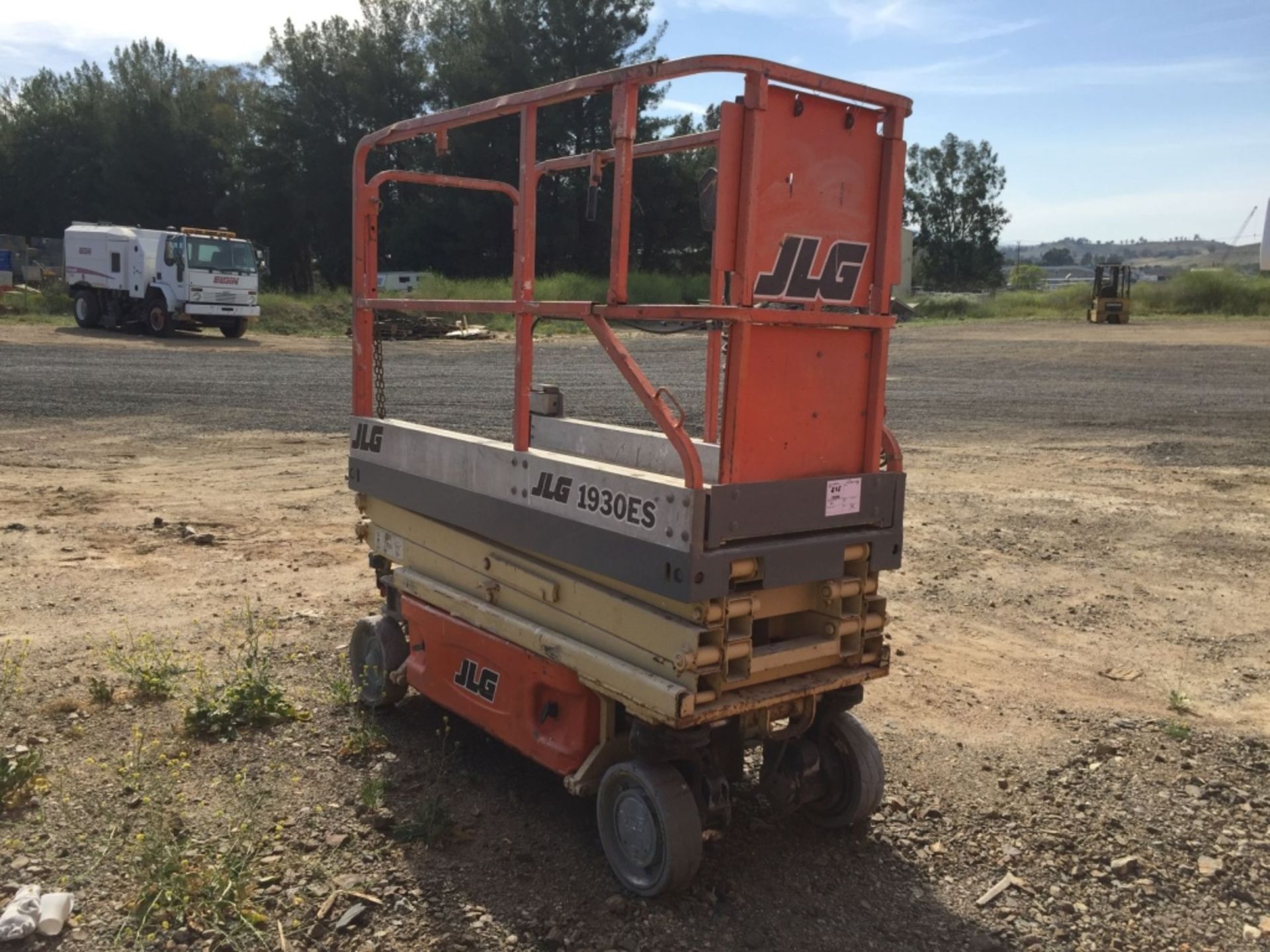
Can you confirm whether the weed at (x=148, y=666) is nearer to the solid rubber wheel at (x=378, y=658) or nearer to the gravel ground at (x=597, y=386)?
the solid rubber wheel at (x=378, y=658)

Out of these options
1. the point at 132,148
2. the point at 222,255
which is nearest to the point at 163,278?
the point at 222,255

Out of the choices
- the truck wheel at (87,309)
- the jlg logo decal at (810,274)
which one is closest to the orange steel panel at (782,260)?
the jlg logo decal at (810,274)

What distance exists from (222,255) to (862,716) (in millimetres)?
24004

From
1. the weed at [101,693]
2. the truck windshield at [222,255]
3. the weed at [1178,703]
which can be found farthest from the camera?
the truck windshield at [222,255]

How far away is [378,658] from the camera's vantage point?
5094mm

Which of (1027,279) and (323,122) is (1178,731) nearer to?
(323,122)

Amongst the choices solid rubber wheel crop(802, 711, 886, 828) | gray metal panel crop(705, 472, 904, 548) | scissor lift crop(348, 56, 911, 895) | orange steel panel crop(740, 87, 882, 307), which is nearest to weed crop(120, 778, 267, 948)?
scissor lift crop(348, 56, 911, 895)

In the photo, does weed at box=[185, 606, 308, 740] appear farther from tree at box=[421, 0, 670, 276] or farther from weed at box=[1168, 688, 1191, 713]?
tree at box=[421, 0, 670, 276]

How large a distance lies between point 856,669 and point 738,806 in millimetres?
854

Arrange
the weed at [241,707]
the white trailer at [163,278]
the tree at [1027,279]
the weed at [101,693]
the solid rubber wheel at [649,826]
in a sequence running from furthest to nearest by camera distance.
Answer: the tree at [1027,279], the white trailer at [163,278], the weed at [101,693], the weed at [241,707], the solid rubber wheel at [649,826]

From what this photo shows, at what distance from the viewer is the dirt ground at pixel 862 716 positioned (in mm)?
3607

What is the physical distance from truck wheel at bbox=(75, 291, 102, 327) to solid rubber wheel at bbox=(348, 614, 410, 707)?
2588 centimetres

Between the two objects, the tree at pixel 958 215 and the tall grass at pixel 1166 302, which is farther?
the tree at pixel 958 215

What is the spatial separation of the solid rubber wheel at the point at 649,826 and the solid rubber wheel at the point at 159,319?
25125 mm
